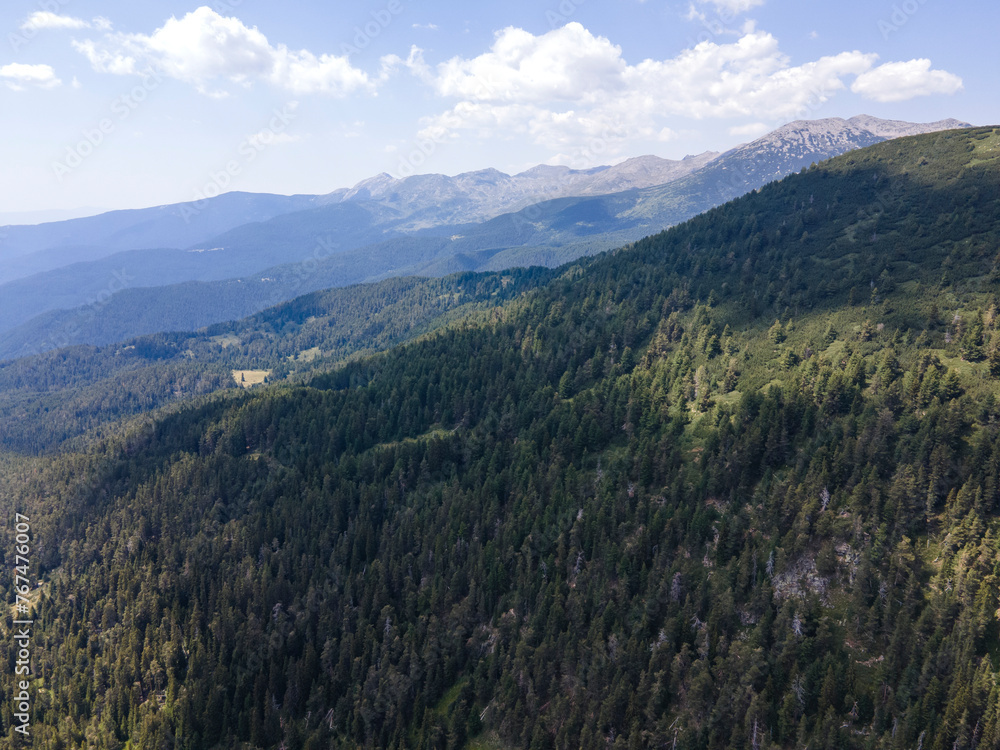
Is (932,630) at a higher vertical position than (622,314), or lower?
lower

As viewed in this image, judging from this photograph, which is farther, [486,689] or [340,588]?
[340,588]

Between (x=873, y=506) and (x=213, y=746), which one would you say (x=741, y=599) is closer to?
(x=873, y=506)

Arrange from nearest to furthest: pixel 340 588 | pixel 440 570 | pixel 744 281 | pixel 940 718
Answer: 1. pixel 940 718
2. pixel 440 570
3. pixel 340 588
4. pixel 744 281

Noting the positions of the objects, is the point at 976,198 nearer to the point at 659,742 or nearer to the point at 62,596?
the point at 659,742

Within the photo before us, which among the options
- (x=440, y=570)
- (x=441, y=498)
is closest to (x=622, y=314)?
(x=441, y=498)

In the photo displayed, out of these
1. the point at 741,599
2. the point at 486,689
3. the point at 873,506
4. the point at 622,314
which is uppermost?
the point at 622,314

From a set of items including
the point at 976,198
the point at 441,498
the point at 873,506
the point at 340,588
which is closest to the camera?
the point at 873,506
